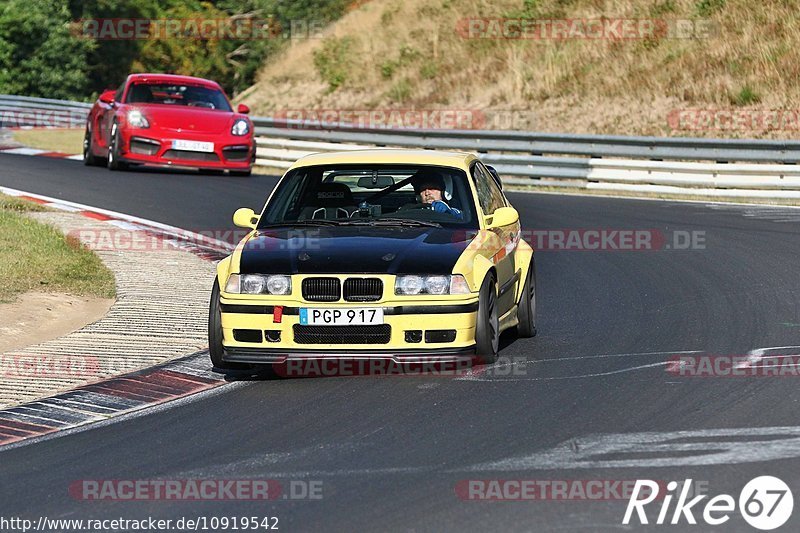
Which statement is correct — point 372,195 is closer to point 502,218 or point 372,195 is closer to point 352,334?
point 502,218

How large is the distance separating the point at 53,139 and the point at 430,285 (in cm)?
2432

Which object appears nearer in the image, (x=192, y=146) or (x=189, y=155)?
(x=192, y=146)

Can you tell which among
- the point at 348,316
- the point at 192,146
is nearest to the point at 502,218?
the point at 348,316

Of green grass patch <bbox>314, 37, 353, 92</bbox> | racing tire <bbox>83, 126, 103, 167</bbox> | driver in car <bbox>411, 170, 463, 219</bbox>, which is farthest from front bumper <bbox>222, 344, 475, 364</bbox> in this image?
green grass patch <bbox>314, 37, 353, 92</bbox>

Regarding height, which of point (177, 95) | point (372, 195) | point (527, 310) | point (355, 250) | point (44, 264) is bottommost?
point (44, 264)

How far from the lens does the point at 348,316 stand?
852 cm

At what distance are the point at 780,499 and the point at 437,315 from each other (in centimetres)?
312

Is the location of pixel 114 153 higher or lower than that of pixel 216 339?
higher

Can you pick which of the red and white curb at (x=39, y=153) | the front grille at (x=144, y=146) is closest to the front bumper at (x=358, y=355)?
the front grille at (x=144, y=146)

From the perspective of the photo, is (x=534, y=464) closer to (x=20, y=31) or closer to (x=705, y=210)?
(x=705, y=210)

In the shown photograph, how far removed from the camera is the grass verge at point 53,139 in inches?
1141

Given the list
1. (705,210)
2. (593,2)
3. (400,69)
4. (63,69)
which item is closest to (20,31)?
(63,69)

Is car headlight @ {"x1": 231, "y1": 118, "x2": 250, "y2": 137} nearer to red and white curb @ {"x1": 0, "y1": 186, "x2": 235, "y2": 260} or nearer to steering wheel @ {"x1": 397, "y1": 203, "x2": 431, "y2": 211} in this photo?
red and white curb @ {"x1": 0, "y1": 186, "x2": 235, "y2": 260}

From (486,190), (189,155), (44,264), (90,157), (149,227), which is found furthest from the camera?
(90,157)
